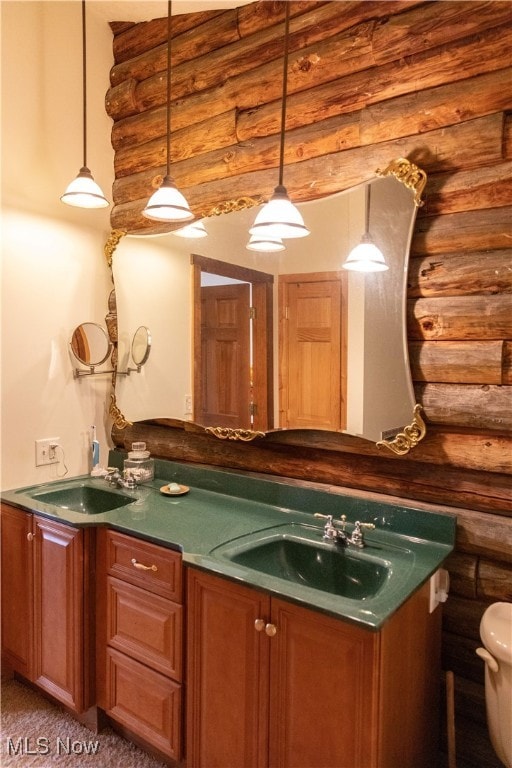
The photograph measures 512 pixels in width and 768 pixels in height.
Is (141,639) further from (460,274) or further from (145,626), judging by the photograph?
(460,274)

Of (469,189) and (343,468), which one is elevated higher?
(469,189)

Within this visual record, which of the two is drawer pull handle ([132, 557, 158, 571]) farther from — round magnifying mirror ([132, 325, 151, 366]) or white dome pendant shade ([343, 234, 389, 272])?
white dome pendant shade ([343, 234, 389, 272])

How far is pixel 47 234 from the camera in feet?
7.84

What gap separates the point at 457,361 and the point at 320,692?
108cm

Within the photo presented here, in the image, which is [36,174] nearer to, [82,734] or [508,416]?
[508,416]

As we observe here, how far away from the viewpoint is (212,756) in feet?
5.19

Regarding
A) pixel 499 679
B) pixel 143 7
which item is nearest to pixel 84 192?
pixel 143 7

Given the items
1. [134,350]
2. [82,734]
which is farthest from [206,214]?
[82,734]

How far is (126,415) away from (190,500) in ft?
2.16

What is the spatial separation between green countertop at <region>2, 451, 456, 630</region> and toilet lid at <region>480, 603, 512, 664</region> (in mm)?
201

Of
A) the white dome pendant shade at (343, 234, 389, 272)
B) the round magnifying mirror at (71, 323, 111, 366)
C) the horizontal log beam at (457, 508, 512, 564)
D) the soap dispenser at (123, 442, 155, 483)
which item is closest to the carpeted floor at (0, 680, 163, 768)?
the soap dispenser at (123, 442, 155, 483)

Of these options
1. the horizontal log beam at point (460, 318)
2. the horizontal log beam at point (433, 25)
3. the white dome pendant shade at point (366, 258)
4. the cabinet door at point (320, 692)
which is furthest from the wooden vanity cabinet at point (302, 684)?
the horizontal log beam at point (433, 25)

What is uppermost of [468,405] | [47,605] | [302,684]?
[468,405]

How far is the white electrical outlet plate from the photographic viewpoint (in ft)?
7.85
